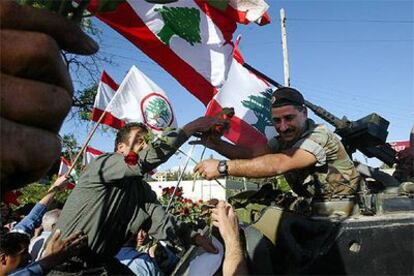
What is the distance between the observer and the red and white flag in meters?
4.73

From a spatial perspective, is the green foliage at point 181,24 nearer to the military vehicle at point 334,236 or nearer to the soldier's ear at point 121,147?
the soldier's ear at point 121,147

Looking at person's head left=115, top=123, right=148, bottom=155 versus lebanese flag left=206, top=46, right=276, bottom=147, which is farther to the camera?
lebanese flag left=206, top=46, right=276, bottom=147

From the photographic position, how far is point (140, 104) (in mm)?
6977

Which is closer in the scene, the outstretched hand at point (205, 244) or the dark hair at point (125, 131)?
the outstretched hand at point (205, 244)

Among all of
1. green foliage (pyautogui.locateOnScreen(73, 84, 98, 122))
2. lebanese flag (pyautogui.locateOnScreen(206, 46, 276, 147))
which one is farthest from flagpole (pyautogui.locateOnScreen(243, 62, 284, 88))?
green foliage (pyautogui.locateOnScreen(73, 84, 98, 122))

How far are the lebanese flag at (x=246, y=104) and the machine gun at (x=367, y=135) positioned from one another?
1462 millimetres

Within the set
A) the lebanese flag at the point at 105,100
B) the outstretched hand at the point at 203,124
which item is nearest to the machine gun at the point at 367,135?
the outstretched hand at the point at 203,124

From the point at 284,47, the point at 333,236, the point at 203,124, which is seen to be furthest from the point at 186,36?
the point at 284,47

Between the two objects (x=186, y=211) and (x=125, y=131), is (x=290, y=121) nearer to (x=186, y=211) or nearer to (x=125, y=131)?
(x=125, y=131)

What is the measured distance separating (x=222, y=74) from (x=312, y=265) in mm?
3044

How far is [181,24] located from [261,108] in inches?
71.5

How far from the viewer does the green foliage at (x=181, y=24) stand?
16.0ft

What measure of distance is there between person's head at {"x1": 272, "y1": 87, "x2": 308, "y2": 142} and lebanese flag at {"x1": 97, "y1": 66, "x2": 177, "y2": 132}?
3552 mm

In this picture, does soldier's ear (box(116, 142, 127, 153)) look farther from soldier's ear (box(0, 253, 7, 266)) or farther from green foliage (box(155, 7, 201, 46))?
green foliage (box(155, 7, 201, 46))
